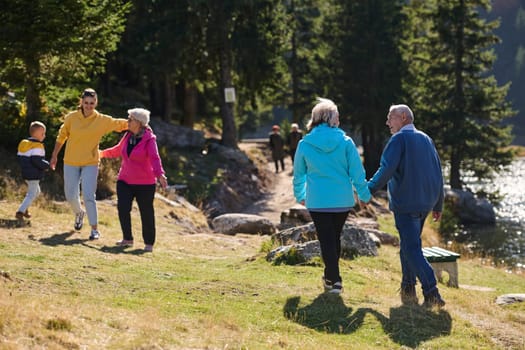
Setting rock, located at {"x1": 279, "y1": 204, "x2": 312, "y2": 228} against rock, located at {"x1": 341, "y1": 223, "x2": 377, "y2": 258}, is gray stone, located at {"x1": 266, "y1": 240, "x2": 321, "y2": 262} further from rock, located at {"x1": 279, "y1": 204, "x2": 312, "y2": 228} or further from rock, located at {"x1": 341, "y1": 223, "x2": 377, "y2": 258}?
rock, located at {"x1": 279, "y1": 204, "x2": 312, "y2": 228}

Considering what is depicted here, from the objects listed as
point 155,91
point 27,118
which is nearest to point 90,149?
point 27,118

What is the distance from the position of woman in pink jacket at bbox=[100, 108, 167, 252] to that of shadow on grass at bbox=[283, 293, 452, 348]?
3.23 metres

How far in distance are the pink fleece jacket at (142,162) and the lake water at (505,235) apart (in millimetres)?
11101

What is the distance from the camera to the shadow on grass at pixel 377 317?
651 centimetres

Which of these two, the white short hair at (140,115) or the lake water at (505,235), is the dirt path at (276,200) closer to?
the lake water at (505,235)

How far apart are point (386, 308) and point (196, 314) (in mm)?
1941

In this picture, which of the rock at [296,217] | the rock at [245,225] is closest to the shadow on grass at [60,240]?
the rock at [245,225]

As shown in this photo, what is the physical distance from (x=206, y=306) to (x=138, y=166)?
3.50m

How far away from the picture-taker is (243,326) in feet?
20.7

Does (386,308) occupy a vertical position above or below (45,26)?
below

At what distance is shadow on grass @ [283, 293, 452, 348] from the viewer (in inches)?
256

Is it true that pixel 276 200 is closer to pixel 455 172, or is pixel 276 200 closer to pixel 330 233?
pixel 455 172

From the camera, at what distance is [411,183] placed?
23.6 ft

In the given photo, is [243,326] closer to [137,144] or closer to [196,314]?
[196,314]
